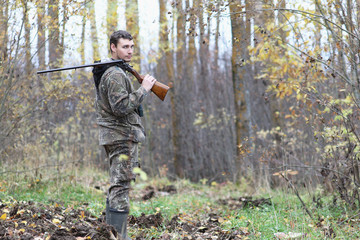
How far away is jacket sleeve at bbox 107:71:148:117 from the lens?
3.78 meters

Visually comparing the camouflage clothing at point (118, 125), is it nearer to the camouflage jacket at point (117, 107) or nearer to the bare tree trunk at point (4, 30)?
the camouflage jacket at point (117, 107)

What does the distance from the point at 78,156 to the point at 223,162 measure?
754cm

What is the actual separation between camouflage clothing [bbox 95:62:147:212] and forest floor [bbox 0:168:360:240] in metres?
0.36

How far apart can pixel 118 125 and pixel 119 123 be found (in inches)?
0.9

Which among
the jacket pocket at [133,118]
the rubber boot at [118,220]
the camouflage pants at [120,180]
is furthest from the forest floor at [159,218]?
the jacket pocket at [133,118]

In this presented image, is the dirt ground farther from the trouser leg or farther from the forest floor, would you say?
the trouser leg

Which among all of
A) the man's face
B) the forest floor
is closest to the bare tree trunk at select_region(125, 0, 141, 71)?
the forest floor

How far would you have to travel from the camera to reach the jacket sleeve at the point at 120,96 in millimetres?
3777

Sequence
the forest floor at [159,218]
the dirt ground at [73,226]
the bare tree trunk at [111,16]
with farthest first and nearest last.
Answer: the bare tree trunk at [111,16]
the forest floor at [159,218]
the dirt ground at [73,226]

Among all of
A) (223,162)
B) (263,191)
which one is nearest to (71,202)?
(263,191)

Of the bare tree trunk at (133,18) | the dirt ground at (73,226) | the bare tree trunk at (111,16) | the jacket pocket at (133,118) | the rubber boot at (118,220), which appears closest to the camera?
the dirt ground at (73,226)

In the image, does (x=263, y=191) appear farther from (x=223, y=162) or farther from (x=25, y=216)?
(x=223, y=162)

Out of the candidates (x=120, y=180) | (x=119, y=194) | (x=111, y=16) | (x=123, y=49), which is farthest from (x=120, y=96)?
(x=111, y=16)

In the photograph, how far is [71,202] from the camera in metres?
6.60
